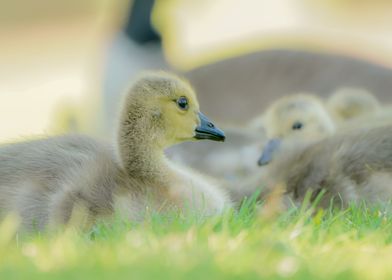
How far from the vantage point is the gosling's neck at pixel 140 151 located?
346cm

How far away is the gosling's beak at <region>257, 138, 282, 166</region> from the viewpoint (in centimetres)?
461

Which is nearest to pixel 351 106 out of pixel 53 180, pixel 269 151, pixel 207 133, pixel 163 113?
pixel 269 151

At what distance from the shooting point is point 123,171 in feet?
11.3

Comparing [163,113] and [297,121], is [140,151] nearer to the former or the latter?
[163,113]

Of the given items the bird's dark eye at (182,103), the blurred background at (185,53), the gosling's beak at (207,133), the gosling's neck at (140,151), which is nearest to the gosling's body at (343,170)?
the gosling's beak at (207,133)

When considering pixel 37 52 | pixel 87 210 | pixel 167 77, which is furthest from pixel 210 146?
pixel 37 52

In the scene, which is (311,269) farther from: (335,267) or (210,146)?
(210,146)

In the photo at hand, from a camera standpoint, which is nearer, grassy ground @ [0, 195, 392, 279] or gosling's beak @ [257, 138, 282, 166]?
grassy ground @ [0, 195, 392, 279]

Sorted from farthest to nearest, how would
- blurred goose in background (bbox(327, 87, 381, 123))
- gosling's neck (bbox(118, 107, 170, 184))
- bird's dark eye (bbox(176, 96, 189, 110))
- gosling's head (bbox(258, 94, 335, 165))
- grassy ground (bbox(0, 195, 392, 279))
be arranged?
blurred goose in background (bbox(327, 87, 381, 123)) → gosling's head (bbox(258, 94, 335, 165)) → bird's dark eye (bbox(176, 96, 189, 110)) → gosling's neck (bbox(118, 107, 170, 184)) → grassy ground (bbox(0, 195, 392, 279))

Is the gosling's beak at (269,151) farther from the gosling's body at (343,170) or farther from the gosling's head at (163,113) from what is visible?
the gosling's head at (163,113)

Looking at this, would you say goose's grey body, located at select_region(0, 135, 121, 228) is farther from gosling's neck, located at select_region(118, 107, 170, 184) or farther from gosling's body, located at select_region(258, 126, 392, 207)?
gosling's body, located at select_region(258, 126, 392, 207)

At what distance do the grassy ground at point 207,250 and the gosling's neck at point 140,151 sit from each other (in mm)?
286

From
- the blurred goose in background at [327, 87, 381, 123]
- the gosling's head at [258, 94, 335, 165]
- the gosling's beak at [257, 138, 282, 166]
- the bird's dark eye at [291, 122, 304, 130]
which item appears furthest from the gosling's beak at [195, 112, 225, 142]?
the blurred goose in background at [327, 87, 381, 123]

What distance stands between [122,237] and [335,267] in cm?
56
